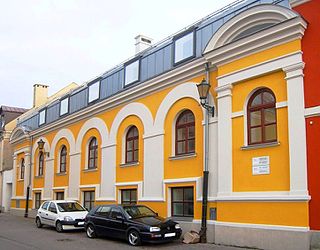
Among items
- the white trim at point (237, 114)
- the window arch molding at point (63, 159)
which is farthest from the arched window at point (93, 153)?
the white trim at point (237, 114)

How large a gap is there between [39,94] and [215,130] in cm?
A: 2533

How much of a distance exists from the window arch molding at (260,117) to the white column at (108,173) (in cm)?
876

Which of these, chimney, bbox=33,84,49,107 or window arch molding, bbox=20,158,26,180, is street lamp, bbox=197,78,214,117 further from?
chimney, bbox=33,84,49,107

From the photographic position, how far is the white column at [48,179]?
26.8m

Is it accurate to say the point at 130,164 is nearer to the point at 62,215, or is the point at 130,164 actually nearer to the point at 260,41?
the point at 62,215

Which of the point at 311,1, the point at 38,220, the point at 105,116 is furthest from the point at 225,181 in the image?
the point at 38,220

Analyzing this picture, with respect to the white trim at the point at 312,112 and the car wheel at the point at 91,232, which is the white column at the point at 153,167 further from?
the white trim at the point at 312,112

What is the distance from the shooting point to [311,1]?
1200 centimetres

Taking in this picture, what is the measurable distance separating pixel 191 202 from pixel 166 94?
15.1 ft

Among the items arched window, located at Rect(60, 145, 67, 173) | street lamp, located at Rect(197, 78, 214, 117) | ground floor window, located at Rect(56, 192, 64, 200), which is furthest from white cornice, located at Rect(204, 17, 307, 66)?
ground floor window, located at Rect(56, 192, 64, 200)

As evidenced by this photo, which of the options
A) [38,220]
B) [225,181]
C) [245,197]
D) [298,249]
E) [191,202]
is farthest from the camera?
[38,220]

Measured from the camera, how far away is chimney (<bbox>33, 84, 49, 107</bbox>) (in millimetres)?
36250

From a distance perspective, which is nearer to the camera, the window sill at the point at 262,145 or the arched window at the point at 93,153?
the window sill at the point at 262,145

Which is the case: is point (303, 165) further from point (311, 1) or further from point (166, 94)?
point (166, 94)
